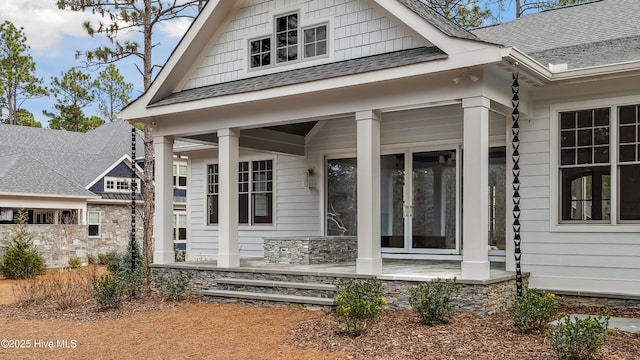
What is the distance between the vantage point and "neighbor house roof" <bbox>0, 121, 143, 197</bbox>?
69.0 ft

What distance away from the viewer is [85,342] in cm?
746

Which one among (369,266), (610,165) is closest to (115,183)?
(369,266)

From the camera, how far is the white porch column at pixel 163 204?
36.3 ft

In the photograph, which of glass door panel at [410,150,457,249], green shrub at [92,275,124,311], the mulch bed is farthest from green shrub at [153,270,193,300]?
glass door panel at [410,150,457,249]

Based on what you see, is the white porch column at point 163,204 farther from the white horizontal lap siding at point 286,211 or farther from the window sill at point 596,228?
the window sill at point 596,228

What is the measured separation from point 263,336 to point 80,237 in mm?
16825

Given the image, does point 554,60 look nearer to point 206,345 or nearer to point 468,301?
point 468,301

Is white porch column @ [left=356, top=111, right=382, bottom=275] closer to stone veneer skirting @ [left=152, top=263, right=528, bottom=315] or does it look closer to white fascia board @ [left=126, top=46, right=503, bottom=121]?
stone veneer skirting @ [left=152, top=263, right=528, bottom=315]

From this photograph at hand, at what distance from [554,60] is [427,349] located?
5262mm

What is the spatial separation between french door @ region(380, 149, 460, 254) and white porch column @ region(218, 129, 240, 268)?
9.83ft

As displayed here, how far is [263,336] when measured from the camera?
7273mm

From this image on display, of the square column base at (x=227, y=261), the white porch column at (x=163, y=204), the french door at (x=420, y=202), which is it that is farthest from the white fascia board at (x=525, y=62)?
the white porch column at (x=163, y=204)

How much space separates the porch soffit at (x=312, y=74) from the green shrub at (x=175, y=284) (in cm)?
300

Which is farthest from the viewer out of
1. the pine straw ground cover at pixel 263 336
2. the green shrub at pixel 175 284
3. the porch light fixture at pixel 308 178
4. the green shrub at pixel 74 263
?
the green shrub at pixel 74 263
